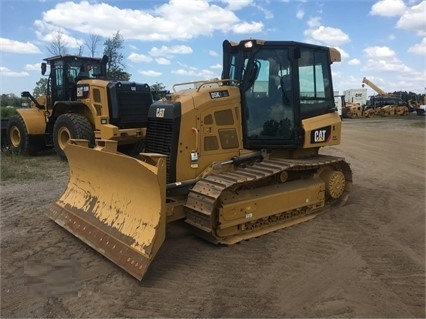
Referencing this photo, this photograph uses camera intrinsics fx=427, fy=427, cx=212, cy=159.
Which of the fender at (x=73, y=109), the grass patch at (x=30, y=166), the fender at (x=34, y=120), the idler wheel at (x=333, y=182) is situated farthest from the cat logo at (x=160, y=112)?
→ the fender at (x=34, y=120)

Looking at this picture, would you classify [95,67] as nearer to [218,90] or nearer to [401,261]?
[218,90]

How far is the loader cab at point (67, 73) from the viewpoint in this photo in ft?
41.3

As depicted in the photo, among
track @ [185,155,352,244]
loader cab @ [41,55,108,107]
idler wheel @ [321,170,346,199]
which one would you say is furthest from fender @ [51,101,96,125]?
idler wheel @ [321,170,346,199]

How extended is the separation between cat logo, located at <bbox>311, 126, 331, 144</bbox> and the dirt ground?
1.11 meters

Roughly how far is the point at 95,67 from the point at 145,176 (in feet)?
30.6

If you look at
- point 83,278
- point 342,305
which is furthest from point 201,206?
point 342,305

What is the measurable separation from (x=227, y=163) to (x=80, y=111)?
7.42 m

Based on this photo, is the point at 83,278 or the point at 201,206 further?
the point at 201,206

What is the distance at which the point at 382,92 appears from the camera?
1816 inches

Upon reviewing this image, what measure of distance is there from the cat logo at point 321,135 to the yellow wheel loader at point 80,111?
5979 millimetres

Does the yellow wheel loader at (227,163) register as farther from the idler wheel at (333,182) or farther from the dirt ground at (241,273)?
the dirt ground at (241,273)

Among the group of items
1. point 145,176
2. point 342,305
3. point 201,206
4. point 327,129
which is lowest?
point 342,305

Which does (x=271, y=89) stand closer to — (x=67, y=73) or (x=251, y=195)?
(x=251, y=195)

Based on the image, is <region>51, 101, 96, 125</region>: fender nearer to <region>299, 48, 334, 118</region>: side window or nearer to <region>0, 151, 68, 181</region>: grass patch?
<region>0, 151, 68, 181</region>: grass patch
